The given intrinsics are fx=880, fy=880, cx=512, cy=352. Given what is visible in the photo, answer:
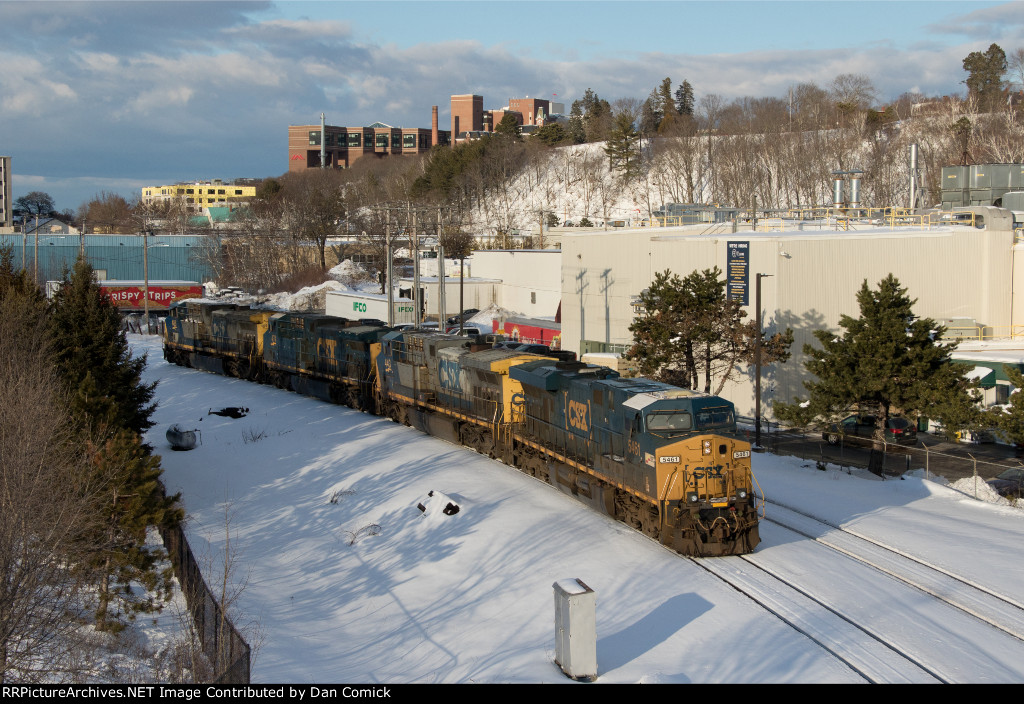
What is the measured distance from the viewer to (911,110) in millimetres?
112625

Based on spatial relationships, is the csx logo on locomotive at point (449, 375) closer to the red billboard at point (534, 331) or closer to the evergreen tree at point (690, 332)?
the evergreen tree at point (690, 332)

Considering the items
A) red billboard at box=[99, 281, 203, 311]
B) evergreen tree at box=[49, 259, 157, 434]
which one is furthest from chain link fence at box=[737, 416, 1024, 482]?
red billboard at box=[99, 281, 203, 311]

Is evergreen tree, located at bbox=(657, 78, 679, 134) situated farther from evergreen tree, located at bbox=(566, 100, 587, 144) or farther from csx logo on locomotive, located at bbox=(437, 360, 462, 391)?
csx logo on locomotive, located at bbox=(437, 360, 462, 391)

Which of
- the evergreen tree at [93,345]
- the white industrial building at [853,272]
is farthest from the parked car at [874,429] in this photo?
the evergreen tree at [93,345]

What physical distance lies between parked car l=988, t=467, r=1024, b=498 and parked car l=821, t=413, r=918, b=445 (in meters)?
5.48

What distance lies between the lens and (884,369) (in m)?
26.7

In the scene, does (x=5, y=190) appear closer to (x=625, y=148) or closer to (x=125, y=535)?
(x=625, y=148)

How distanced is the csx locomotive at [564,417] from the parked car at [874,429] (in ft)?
39.1

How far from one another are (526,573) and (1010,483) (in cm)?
1533

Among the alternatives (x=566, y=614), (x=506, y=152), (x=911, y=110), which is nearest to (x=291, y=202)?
(x=506, y=152)

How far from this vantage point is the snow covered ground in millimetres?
13625

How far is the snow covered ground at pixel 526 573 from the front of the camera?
13625 mm
